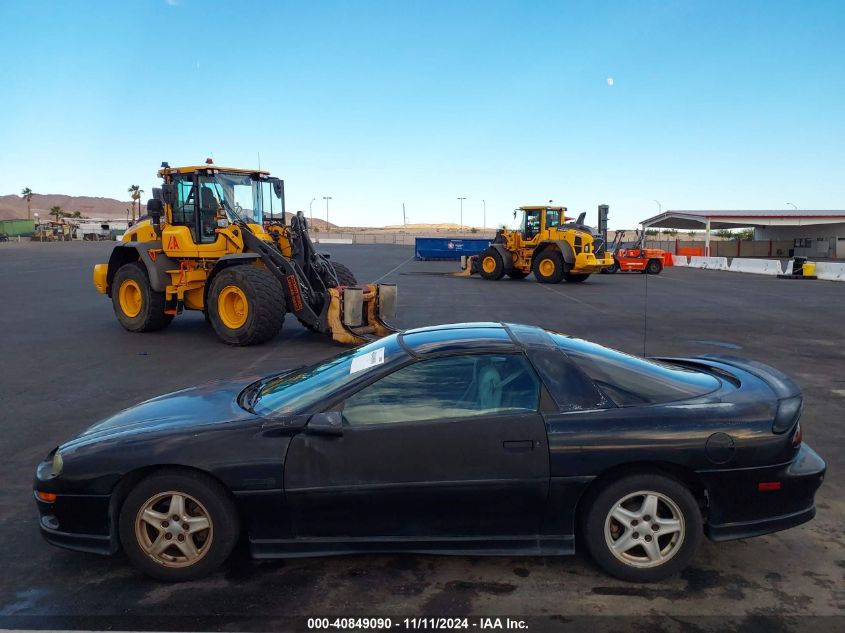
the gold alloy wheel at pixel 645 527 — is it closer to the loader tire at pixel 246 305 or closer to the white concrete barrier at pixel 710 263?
the loader tire at pixel 246 305

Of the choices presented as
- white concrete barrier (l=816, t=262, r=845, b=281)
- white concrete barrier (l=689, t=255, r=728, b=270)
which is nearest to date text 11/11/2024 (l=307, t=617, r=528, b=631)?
white concrete barrier (l=816, t=262, r=845, b=281)

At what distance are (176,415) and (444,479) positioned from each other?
5.07ft

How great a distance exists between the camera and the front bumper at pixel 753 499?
336cm

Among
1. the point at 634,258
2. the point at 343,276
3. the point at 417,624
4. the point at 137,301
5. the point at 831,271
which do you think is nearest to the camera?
the point at 417,624

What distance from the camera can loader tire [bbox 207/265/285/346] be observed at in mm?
10210

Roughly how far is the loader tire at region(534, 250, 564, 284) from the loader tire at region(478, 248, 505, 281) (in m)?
1.54

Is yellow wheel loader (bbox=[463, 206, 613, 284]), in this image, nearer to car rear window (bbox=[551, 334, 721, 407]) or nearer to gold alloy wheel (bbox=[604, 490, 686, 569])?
car rear window (bbox=[551, 334, 721, 407])

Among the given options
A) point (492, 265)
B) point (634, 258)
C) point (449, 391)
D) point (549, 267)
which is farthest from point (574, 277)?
point (449, 391)

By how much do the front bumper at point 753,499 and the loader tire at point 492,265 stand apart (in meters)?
23.8

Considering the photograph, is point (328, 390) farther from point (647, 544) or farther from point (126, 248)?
point (126, 248)

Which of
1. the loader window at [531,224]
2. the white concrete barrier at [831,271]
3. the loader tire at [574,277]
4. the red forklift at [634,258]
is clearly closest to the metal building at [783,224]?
the red forklift at [634,258]

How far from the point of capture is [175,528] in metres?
3.37

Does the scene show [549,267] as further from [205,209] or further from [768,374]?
[768,374]

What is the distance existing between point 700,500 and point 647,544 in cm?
38
